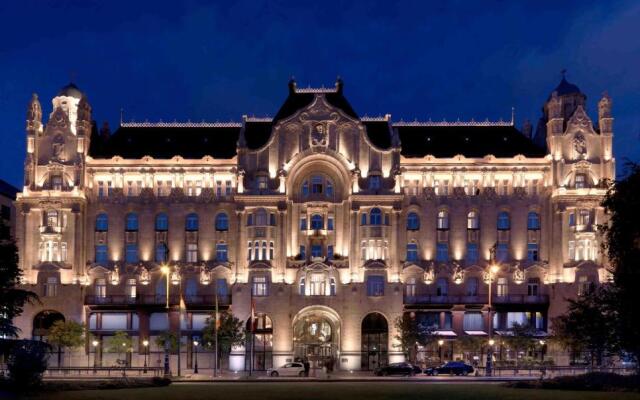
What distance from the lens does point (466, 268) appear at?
11875cm

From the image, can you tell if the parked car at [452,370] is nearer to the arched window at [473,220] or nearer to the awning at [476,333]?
the awning at [476,333]

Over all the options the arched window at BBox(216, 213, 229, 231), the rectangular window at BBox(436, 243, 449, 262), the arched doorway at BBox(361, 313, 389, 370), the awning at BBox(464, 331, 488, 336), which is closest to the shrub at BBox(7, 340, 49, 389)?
the arched doorway at BBox(361, 313, 389, 370)

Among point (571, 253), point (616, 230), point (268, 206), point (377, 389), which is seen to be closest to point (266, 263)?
point (268, 206)

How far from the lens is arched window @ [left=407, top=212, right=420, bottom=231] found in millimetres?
120312

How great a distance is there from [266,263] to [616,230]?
57.3m

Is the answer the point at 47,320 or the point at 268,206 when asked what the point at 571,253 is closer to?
the point at 268,206

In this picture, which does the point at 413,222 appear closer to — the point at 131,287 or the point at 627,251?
the point at 131,287

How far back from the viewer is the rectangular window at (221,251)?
121 m

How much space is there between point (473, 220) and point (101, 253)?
46640 mm

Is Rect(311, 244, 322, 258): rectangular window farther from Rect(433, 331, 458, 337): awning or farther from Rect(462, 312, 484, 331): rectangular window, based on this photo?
Rect(462, 312, 484, 331): rectangular window

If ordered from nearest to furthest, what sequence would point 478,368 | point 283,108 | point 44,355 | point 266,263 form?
point 44,355
point 478,368
point 266,263
point 283,108

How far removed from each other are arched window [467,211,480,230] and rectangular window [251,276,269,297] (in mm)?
26302

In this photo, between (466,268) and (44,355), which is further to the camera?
(466,268)

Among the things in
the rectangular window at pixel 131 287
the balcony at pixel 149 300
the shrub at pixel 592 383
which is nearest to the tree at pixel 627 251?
the shrub at pixel 592 383
